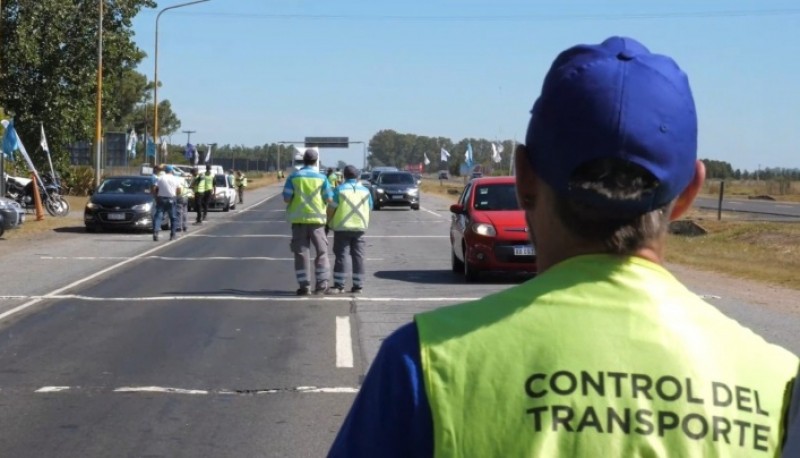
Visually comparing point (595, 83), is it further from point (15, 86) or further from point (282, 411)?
point (15, 86)

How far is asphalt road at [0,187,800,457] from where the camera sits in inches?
307

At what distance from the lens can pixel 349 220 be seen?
16.0 meters

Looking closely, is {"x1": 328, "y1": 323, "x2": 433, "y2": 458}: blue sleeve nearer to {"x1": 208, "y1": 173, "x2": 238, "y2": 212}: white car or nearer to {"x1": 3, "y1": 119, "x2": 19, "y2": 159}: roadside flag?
{"x1": 3, "y1": 119, "x2": 19, "y2": 159}: roadside flag

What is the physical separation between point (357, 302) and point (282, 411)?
6.78 metres

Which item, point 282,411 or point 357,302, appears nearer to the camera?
point 282,411

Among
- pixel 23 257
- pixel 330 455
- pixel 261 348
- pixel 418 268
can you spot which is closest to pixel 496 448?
pixel 330 455

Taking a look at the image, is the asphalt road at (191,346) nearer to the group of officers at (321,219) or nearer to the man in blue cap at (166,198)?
the group of officers at (321,219)

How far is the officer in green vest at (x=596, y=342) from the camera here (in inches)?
72.3

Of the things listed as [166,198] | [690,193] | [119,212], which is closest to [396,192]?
[119,212]

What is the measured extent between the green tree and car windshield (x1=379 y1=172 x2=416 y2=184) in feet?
43.3

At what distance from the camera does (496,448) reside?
1.83 m

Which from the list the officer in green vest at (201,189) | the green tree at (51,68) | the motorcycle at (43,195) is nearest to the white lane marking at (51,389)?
the officer in green vest at (201,189)

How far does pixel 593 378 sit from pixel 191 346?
990cm

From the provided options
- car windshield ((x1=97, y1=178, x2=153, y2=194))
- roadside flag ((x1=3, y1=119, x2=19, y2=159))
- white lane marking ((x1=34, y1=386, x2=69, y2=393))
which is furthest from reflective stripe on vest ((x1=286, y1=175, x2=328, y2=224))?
roadside flag ((x1=3, y1=119, x2=19, y2=159))
